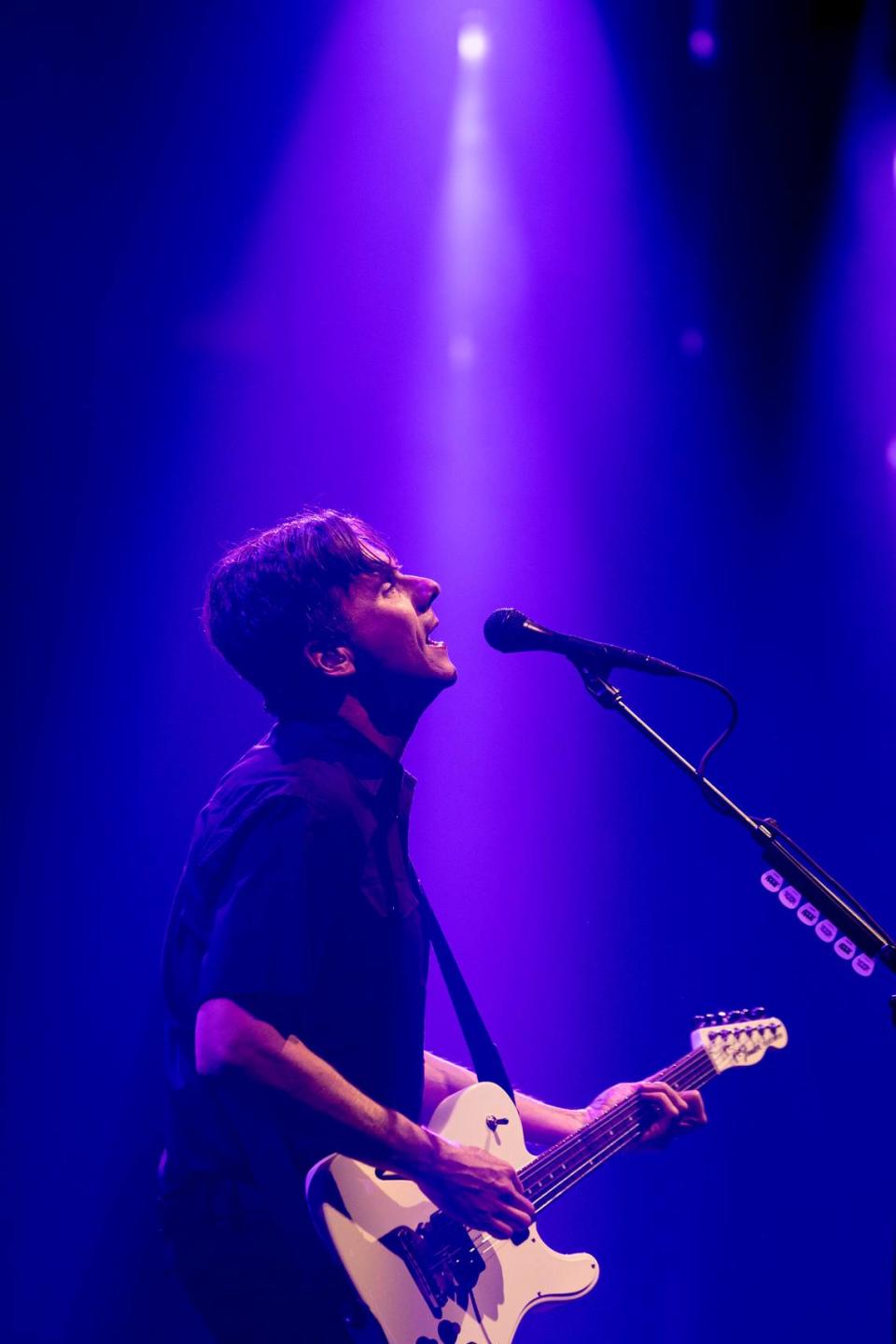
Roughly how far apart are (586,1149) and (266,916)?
965mm

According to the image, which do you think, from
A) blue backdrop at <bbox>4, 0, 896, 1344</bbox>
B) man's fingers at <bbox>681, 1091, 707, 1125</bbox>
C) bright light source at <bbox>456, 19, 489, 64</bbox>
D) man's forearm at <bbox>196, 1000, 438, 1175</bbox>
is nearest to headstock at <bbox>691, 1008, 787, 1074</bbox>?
man's fingers at <bbox>681, 1091, 707, 1125</bbox>

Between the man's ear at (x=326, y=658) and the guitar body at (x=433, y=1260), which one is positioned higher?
the man's ear at (x=326, y=658)

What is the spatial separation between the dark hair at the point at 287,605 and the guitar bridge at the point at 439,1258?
3.54 feet

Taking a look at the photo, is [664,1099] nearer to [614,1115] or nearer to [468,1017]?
[614,1115]

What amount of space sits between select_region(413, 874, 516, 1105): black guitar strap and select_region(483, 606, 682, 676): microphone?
680 millimetres

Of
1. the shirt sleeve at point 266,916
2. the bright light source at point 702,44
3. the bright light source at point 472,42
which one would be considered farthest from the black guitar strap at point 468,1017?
the bright light source at point 702,44

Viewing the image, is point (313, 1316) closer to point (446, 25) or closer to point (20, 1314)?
point (20, 1314)

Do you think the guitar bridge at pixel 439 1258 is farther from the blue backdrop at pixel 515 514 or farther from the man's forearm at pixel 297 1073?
the blue backdrop at pixel 515 514

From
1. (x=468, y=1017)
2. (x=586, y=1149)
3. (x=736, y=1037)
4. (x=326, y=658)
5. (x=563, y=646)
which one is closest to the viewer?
(x=563, y=646)

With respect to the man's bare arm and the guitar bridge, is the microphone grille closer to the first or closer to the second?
the man's bare arm

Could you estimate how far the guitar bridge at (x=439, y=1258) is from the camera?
6.93ft

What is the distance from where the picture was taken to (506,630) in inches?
94.2

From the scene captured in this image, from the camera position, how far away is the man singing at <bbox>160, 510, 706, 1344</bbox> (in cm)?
210

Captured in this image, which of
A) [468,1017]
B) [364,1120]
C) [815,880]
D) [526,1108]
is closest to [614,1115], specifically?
[526,1108]
